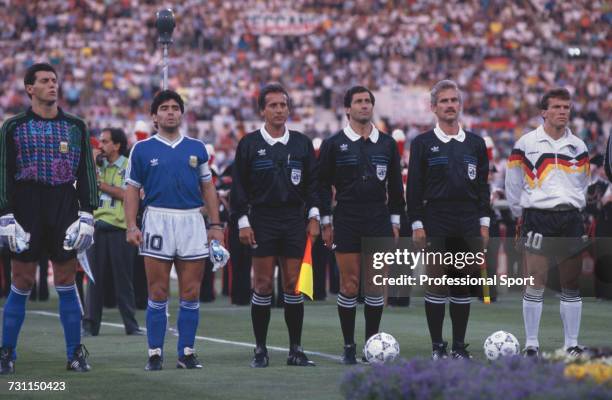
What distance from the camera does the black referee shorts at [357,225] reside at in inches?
466

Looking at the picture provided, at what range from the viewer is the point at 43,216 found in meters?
11.1

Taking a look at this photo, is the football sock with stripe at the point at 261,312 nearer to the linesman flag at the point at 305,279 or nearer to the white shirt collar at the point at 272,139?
the linesman flag at the point at 305,279

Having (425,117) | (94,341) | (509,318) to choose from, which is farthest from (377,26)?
(94,341)

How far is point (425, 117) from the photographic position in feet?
139

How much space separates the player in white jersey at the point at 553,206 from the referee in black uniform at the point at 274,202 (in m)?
1.95

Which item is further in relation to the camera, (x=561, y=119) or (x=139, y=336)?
(x=139, y=336)

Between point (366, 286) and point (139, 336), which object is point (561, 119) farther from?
point (139, 336)

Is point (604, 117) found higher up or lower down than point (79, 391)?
higher up

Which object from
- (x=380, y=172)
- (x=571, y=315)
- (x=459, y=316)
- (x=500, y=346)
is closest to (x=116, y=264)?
(x=380, y=172)

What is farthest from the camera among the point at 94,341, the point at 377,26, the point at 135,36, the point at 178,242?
the point at 377,26

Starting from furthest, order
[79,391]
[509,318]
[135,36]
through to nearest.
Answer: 1. [135,36]
2. [509,318]
3. [79,391]

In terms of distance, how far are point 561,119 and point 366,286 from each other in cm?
229

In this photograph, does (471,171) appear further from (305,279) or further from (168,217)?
(168,217)

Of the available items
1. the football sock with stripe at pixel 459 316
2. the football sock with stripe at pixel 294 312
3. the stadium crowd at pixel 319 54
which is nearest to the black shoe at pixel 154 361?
the football sock with stripe at pixel 294 312
